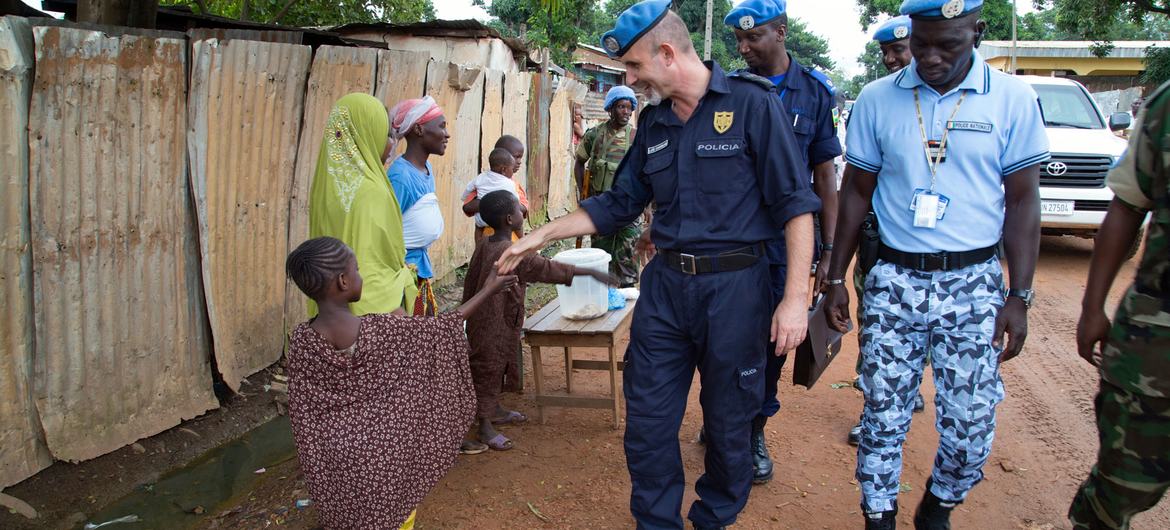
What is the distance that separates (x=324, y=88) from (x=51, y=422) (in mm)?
2676

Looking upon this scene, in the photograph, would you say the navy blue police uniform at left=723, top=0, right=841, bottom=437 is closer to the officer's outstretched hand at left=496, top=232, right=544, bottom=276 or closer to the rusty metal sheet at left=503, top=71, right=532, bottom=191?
the officer's outstretched hand at left=496, top=232, right=544, bottom=276

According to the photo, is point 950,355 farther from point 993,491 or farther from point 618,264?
point 618,264

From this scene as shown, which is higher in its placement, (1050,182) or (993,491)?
(1050,182)

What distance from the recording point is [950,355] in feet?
9.46

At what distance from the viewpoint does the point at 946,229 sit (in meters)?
2.83

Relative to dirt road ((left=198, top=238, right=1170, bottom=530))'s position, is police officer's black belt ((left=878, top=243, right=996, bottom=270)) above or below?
above

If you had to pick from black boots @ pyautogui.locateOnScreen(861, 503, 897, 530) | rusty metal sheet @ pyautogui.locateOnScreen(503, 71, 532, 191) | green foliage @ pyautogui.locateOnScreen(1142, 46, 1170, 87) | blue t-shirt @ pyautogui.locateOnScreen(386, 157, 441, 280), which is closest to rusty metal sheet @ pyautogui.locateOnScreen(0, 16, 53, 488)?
blue t-shirt @ pyautogui.locateOnScreen(386, 157, 441, 280)

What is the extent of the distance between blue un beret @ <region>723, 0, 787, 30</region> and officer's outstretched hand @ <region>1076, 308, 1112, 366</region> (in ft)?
6.29

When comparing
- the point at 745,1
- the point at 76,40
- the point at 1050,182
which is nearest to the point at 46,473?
the point at 76,40

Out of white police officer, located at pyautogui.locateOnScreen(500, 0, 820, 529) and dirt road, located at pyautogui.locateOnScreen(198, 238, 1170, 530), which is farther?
dirt road, located at pyautogui.locateOnScreen(198, 238, 1170, 530)

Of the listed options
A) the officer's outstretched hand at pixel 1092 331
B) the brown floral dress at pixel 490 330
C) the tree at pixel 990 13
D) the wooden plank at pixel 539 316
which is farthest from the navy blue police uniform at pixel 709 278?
the tree at pixel 990 13

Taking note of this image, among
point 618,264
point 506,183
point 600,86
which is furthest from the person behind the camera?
point 600,86

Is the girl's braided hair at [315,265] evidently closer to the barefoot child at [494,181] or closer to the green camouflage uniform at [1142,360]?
the barefoot child at [494,181]

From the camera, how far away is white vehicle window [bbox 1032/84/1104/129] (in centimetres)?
930
